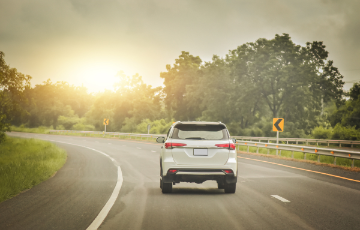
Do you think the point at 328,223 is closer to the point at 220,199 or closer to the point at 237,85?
Result: the point at 220,199

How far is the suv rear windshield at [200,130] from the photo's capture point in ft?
28.4

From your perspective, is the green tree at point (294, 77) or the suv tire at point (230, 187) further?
the green tree at point (294, 77)

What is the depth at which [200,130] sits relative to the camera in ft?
28.6

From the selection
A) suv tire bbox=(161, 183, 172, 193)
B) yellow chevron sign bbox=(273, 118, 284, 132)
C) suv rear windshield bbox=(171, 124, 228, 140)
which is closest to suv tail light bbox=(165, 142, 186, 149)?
suv rear windshield bbox=(171, 124, 228, 140)

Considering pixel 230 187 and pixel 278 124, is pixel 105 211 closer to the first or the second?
pixel 230 187

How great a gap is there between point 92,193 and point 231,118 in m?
53.0

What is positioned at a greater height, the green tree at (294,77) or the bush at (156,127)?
the green tree at (294,77)

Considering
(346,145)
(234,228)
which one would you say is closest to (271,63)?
(346,145)

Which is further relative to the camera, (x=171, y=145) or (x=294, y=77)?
(x=294, y=77)

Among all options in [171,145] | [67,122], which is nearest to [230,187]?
[171,145]

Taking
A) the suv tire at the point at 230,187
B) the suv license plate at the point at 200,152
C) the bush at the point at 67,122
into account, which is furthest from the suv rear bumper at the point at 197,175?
the bush at the point at 67,122

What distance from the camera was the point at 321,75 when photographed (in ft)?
168

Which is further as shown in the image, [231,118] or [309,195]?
[231,118]

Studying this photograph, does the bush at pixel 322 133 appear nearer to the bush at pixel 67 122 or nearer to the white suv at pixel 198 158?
the white suv at pixel 198 158
